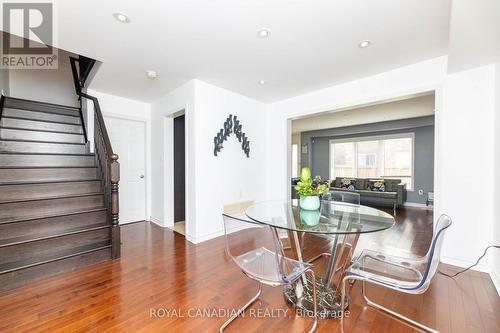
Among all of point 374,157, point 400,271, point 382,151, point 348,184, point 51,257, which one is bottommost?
point 51,257

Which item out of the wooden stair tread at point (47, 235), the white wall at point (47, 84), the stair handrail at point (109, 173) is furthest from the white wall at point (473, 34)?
the white wall at point (47, 84)

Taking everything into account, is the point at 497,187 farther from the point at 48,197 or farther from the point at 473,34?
the point at 48,197

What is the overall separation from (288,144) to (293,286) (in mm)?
2814

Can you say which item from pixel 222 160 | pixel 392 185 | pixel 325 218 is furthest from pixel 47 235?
pixel 392 185

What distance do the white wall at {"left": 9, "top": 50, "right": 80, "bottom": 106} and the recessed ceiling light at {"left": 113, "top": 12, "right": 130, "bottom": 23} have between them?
3.16 metres

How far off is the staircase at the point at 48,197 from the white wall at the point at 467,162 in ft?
13.1

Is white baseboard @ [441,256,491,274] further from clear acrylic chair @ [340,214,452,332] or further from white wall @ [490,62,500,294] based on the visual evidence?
clear acrylic chair @ [340,214,452,332]

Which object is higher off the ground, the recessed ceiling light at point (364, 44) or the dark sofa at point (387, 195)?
the recessed ceiling light at point (364, 44)

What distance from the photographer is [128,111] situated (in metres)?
4.09

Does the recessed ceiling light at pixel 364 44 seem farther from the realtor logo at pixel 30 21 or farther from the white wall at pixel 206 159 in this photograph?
the realtor logo at pixel 30 21

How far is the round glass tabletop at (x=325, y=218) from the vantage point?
169 centimetres

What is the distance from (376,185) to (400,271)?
5.00 metres

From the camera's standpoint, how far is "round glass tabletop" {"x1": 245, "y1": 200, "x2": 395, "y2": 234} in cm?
169

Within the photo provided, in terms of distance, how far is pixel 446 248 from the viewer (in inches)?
100
